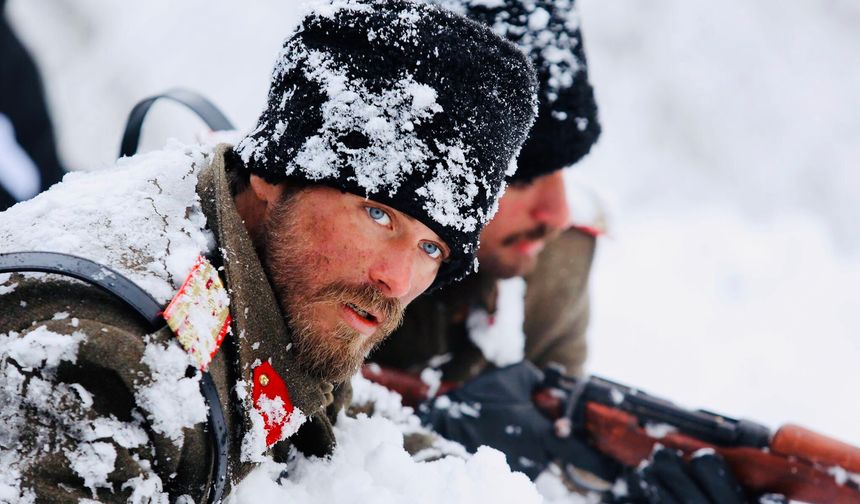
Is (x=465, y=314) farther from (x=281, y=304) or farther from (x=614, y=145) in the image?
(x=614, y=145)

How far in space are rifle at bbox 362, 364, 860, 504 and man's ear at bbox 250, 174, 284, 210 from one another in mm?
871

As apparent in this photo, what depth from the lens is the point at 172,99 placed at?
1.89 meters

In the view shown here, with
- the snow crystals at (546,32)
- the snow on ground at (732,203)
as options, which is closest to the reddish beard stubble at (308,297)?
the snow crystals at (546,32)

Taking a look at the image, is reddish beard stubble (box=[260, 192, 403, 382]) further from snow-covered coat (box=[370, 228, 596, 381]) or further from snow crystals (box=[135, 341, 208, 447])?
snow-covered coat (box=[370, 228, 596, 381])

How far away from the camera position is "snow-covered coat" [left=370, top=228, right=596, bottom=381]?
2529 mm

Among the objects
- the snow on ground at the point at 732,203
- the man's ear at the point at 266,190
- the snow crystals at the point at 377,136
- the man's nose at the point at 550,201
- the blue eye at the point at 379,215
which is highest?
the snow crystals at the point at 377,136

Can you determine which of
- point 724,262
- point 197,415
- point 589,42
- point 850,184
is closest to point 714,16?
point 589,42

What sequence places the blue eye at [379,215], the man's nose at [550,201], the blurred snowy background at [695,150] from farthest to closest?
the blurred snowy background at [695,150], the man's nose at [550,201], the blue eye at [379,215]

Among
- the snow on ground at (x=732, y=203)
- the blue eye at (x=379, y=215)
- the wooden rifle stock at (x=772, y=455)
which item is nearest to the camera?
the blue eye at (x=379, y=215)

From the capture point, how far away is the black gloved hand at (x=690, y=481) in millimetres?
1854

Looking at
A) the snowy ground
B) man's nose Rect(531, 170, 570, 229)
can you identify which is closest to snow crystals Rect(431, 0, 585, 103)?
man's nose Rect(531, 170, 570, 229)

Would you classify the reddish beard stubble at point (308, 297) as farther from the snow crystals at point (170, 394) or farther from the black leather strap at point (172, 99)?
the black leather strap at point (172, 99)

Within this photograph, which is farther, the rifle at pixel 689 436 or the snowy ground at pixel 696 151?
the snowy ground at pixel 696 151

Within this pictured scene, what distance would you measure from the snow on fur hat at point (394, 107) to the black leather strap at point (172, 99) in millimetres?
624
